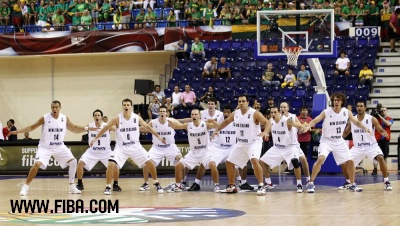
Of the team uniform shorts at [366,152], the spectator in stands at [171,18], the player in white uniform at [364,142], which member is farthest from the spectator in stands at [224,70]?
the team uniform shorts at [366,152]

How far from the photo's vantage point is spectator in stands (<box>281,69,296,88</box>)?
2806cm

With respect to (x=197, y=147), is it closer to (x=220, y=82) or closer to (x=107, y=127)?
(x=107, y=127)

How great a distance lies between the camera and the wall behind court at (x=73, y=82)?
3394cm

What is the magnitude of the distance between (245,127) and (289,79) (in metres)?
10.8

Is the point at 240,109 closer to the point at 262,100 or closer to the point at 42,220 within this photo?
the point at 42,220

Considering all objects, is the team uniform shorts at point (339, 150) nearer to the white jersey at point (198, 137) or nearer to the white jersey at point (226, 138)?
the white jersey at point (226, 138)

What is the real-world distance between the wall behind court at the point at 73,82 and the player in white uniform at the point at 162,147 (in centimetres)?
1401

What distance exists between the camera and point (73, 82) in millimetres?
34844

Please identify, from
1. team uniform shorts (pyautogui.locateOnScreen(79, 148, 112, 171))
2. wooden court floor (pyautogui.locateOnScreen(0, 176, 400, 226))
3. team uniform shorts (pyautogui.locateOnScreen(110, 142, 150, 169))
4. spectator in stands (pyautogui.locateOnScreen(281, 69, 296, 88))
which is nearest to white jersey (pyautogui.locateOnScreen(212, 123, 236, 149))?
wooden court floor (pyautogui.locateOnScreen(0, 176, 400, 226))

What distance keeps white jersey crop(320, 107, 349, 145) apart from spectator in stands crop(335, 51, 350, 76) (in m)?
10.3

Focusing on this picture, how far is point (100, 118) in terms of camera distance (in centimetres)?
1969

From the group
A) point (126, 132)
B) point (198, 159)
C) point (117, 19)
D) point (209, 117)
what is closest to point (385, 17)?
point (117, 19)

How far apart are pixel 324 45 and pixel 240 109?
19.3ft

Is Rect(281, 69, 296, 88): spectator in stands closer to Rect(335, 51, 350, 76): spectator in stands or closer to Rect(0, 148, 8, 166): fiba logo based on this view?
Rect(335, 51, 350, 76): spectator in stands
